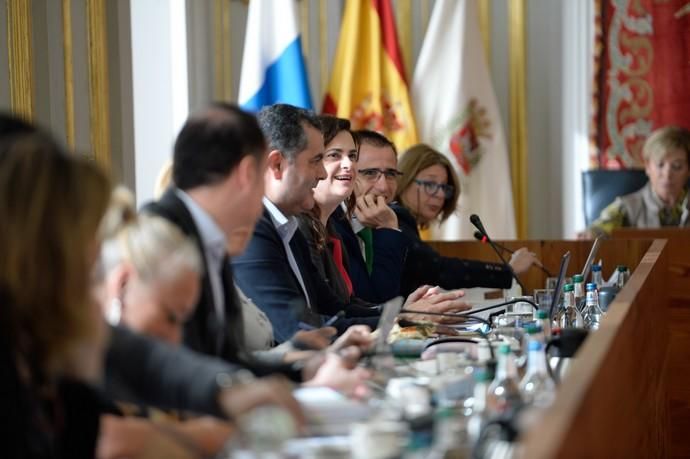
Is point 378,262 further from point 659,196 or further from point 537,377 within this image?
point 659,196

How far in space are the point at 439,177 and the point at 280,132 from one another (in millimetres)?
2028

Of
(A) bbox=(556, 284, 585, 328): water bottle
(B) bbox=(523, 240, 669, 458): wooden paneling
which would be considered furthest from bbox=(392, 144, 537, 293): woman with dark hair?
(A) bbox=(556, 284, 585, 328): water bottle

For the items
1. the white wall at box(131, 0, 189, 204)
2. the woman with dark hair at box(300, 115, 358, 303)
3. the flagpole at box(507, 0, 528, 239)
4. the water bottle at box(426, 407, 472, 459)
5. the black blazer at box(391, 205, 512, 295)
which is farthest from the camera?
the flagpole at box(507, 0, 528, 239)

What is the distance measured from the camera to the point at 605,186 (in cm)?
707

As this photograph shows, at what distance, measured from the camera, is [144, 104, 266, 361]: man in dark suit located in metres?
2.42

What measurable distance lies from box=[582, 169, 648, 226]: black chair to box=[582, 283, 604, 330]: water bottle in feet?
10.5

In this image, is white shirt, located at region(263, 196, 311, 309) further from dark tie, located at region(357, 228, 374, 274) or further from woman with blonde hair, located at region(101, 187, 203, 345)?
woman with blonde hair, located at region(101, 187, 203, 345)

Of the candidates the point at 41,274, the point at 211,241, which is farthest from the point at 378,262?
the point at 41,274

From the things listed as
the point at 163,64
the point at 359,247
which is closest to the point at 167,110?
the point at 163,64

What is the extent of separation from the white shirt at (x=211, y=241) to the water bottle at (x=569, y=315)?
138 cm

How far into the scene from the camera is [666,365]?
4.93m

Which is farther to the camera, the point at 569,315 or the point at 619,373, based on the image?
the point at 569,315

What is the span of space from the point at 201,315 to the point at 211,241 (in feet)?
0.48

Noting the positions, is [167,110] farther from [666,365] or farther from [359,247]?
[666,365]
